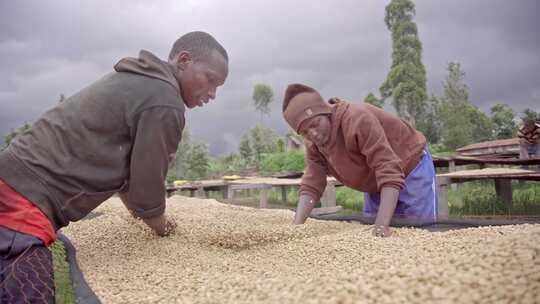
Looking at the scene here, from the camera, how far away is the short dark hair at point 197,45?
1.66 meters

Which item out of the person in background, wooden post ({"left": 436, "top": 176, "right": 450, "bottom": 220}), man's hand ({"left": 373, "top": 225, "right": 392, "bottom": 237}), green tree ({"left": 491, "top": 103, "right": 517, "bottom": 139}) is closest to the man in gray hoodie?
man's hand ({"left": 373, "top": 225, "right": 392, "bottom": 237})

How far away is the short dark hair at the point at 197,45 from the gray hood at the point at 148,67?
117 mm

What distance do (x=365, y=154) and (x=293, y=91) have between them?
54 cm

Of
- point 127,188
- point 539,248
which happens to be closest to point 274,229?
point 127,188

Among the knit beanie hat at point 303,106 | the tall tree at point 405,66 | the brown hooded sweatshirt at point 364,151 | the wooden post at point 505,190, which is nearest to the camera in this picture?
the brown hooded sweatshirt at point 364,151

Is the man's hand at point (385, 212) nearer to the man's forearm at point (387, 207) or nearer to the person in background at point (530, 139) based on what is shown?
the man's forearm at point (387, 207)

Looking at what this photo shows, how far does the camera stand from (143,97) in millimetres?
1441

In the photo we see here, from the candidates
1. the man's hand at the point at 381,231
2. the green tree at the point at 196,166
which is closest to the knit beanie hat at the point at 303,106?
the man's hand at the point at 381,231

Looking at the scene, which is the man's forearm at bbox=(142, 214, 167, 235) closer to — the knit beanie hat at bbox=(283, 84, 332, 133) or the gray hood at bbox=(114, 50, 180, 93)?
the gray hood at bbox=(114, 50, 180, 93)

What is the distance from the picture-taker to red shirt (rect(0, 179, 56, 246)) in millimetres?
1254

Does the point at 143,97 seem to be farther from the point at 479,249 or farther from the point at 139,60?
the point at 479,249

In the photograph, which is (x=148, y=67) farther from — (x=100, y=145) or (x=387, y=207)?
(x=387, y=207)

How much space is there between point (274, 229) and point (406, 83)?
62.6 ft

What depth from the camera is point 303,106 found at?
6.97 ft
